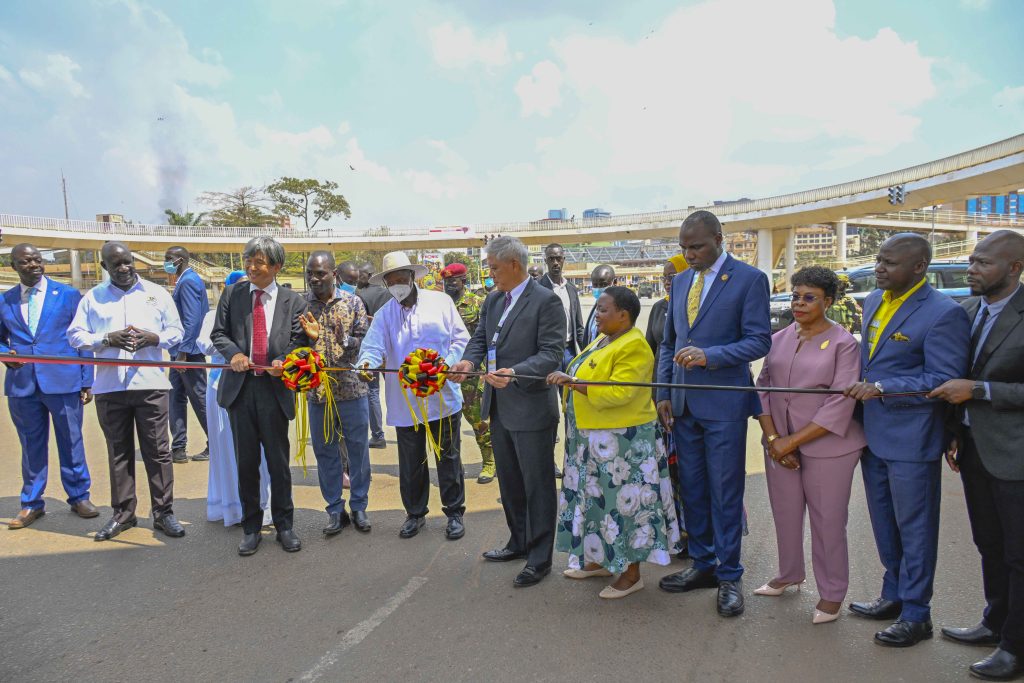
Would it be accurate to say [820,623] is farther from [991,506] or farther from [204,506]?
[204,506]

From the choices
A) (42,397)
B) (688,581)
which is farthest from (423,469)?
(42,397)

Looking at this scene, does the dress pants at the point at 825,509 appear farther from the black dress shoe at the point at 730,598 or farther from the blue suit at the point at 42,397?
the blue suit at the point at 42,397

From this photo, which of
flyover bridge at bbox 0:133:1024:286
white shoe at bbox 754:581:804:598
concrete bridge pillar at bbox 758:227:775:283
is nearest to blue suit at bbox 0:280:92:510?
white shoe at bbox 754:581:804:598

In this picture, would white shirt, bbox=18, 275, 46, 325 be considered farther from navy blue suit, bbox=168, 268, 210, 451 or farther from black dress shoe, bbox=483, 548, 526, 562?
black dress shoe, bbox=483, 548, 526, 562

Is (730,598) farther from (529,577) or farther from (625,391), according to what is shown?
(625,391)

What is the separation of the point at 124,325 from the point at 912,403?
5.35 metres

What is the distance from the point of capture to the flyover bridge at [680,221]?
29.0m

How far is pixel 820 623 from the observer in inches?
130

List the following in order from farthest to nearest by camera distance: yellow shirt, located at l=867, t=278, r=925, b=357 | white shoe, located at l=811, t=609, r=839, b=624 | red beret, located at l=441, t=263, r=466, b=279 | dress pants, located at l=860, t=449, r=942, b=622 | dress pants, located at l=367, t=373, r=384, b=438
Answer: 1. dress pants, located at l=367, t=373, r=384, b=438
2. red beret, located at l=441, t=263, r=466, b=279
3. white shoe, located at l=811, t=609, r=839, b=624
4. yellow shirt, located at l=867, t=278, r=925, b=357
5. dress pants, located at l=860, t=449, r=942, b=622

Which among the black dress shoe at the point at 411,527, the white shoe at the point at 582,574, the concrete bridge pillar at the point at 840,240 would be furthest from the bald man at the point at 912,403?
the concrete bridge pillar at the point at 840,240

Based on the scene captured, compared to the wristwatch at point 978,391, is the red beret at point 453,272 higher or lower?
higher

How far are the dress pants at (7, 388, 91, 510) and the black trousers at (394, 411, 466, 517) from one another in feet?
9.33

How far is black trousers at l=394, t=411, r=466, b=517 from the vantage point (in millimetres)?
4656

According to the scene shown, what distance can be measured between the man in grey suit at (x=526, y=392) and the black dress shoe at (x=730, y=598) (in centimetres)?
105
